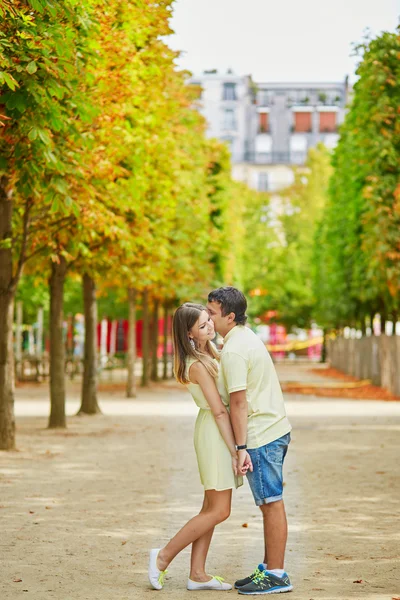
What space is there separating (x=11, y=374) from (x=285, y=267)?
67.7 metres

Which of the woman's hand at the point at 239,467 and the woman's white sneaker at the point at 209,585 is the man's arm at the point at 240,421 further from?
the woman's white sneaker at the point at 209,585

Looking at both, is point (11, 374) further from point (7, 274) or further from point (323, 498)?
point (323, 498)

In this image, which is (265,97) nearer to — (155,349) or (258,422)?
(155,349)

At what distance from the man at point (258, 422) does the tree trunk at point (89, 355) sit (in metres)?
18.7

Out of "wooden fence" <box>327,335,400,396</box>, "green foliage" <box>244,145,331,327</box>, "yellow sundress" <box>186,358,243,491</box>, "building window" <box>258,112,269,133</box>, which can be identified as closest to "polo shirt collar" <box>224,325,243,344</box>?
"yellow sundress" <box>186,358,243,491</box>

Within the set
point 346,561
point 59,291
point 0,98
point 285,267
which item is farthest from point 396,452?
point 285,267

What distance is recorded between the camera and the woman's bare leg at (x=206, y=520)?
7.78 metres

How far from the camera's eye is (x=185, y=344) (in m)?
7.89

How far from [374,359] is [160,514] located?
109ft

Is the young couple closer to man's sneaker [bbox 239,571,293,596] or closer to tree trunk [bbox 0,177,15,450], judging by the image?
man's sneaker [bbox 239,571,293,596]

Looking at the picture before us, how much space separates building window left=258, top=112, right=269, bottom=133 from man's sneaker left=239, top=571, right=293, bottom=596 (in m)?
116

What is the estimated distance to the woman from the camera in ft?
25.3

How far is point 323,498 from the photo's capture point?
12.8 metres

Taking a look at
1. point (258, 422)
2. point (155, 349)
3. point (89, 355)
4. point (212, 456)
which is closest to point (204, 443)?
point (212, 456)
